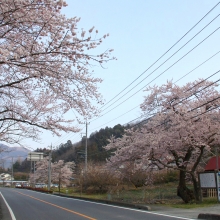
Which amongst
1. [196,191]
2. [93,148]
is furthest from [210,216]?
[93,148]

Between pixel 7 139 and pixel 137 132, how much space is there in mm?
10006

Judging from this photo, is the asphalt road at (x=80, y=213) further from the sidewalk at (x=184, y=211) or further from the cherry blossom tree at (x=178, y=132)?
the cherry blossom tree at (x=178, y=132)

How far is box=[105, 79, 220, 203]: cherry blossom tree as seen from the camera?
61.4ft

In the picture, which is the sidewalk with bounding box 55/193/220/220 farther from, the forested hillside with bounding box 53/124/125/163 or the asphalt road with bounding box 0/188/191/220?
the forested hillside with bounding box 53/124/125/163

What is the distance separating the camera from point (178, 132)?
62.3 feet

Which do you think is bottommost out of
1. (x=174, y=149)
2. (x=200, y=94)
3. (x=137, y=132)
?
(x=174, y=149)

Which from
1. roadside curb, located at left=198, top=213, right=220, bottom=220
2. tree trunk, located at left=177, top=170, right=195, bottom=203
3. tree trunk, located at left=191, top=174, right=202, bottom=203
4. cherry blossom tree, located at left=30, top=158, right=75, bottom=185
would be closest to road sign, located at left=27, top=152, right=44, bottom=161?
cherry blossom tree, located at left=30, top=158, right=75, bottom=185

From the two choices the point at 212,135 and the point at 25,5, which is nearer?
the point at 25,5

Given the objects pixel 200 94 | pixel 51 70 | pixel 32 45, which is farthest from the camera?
pixel 200 94

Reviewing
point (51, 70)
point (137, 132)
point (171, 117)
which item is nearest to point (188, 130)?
point (171, 117)

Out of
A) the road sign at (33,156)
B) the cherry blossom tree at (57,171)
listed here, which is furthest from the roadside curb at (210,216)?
the cherry blossom tree at (57,171)

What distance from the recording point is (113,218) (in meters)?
12.4

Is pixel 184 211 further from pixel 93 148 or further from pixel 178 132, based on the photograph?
pixel 93 148

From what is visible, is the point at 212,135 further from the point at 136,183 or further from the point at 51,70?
the point at 136,183
